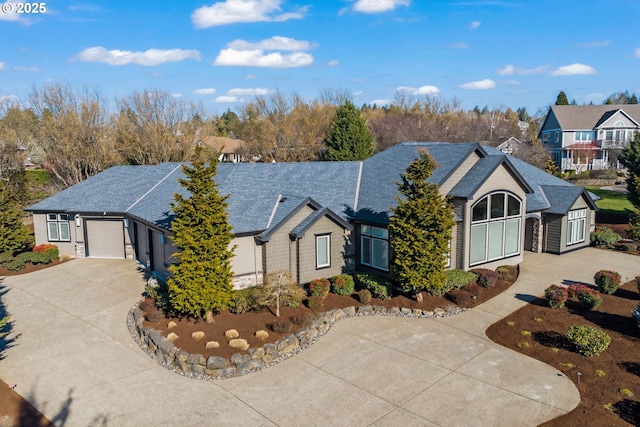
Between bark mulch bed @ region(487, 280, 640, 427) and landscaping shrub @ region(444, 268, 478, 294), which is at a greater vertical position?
landscaping shrub @ region(444, 268, 478, 294)

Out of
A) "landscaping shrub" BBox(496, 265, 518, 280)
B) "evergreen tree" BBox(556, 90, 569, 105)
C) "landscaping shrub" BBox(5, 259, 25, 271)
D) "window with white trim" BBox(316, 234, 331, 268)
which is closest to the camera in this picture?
"window with white trim" BBox(316, 234, 331, 268)

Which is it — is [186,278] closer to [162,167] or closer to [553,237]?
[162,167]

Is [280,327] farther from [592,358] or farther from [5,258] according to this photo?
[5,258]

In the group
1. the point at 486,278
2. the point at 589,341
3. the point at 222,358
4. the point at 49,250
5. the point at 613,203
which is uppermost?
the point at 613,203

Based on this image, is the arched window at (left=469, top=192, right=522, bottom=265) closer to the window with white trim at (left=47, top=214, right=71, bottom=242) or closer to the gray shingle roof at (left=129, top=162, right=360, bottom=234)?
the gray shingle roof at (left=129, top=162, right=360, bottom=234)

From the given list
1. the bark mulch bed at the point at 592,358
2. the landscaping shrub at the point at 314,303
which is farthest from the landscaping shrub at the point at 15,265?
the bark mulch bed at the point at 592,358

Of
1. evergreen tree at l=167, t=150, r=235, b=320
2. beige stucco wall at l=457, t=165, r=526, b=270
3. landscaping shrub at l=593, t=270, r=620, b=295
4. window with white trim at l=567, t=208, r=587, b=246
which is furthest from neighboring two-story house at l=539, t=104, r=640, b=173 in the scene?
evergreen tree at l=167, t=150, r=235, b=320

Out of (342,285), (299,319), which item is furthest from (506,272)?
(299,319)
